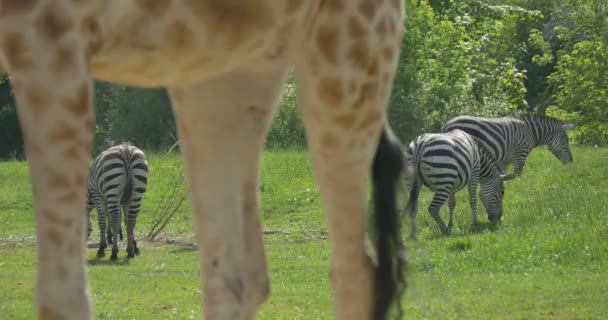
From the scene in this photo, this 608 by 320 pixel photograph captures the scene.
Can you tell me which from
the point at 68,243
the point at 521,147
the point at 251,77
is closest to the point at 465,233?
the point at 521,147

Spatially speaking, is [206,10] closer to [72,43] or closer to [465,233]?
[72,43]

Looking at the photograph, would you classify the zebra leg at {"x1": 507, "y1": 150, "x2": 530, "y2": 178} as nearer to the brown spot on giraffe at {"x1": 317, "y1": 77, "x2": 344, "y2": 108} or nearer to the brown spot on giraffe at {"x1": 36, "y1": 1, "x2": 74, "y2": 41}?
the brown spot on giraffe at {"x1": 317, "y1": 77, "x2": 344, "y2": 108}

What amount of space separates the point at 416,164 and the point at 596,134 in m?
8.99

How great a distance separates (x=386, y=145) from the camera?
4.11m

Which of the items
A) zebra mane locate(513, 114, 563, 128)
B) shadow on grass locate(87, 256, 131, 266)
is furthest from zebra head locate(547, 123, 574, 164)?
shadow on grass locate(87, 256, 131, 266)

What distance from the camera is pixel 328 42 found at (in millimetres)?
3465

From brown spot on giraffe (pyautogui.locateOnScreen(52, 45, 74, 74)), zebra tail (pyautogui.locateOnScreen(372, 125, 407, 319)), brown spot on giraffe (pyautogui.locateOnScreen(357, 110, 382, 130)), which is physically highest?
brown spot on giraffe (pyautogui.locateOnScreen(52, 45, 74, 74))

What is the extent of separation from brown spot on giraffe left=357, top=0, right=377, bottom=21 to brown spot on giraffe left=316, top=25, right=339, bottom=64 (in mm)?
124

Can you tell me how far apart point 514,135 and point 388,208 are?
13411 mm

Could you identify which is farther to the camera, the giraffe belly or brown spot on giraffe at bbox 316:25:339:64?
brown spot on giraffe at bbox 316:25:339:64

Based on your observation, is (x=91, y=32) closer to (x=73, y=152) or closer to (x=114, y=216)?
(x=73, y=152)

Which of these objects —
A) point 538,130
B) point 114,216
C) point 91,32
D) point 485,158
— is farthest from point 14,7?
point 538,130

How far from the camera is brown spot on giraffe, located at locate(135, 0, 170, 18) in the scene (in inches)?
109

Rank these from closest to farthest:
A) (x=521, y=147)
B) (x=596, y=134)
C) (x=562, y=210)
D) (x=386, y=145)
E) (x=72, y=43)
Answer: (x=72, y=43) < (x=386, y=145) < (x=562, y=210) < (x=521, y=147) < (x=596, y=134)
